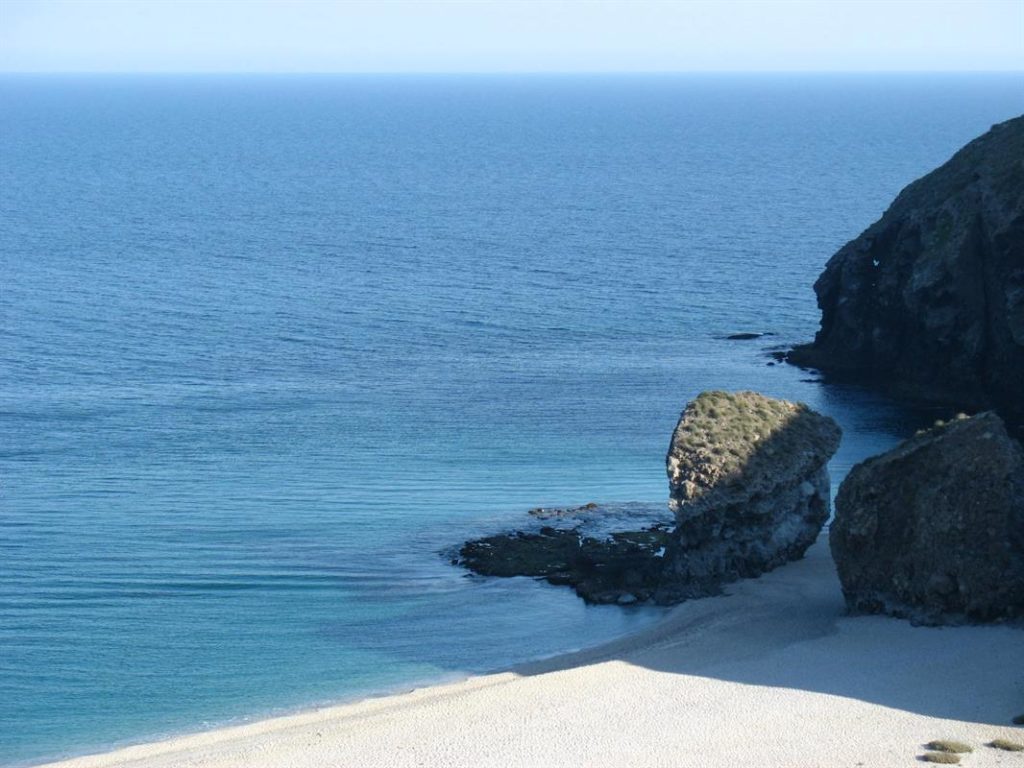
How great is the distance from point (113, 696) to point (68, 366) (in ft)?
178

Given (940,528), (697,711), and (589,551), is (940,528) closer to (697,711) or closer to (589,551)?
(697,711)

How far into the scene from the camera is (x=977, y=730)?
3934 centimetres

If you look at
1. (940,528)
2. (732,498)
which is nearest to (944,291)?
(732,498)

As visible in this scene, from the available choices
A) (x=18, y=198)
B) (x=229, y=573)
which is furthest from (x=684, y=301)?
(x=18, y=198)

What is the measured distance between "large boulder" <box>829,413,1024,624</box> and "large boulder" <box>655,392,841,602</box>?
3.48 meters

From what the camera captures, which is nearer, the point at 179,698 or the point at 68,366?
the point at 179,698

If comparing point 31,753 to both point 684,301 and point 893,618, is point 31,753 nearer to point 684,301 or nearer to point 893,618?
point 893,618

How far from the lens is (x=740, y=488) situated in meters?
51.2

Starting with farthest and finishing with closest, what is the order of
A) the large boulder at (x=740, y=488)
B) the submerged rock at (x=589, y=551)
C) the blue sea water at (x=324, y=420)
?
the submerged rock at (x=589, y=551) → the large boulder at (x=740, y=488) → the blue sea water at (x=324, y=420)

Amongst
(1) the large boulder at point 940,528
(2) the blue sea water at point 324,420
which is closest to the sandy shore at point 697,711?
(1) the large boulder at point 940,528

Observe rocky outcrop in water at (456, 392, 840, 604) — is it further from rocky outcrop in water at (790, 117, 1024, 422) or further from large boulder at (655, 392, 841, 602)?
rocky outcrop in water at (790, 117, 1024, 422)

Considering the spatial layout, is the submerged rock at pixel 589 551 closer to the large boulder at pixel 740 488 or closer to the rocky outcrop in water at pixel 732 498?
the rocky outcrop in water at pixel 732 498

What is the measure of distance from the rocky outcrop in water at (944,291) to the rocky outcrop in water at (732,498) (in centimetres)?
2951

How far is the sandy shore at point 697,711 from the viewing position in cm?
3941
